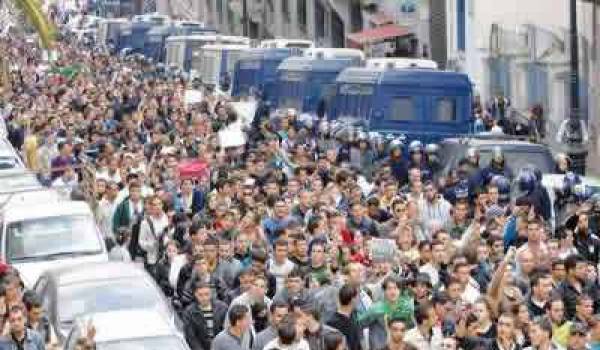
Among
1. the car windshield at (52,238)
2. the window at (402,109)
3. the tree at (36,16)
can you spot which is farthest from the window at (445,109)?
the car windshield at (52,238)

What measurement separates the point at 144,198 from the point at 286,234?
5033 millimetres

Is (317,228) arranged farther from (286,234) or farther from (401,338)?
(401,338)

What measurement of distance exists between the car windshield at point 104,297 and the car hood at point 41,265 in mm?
2331

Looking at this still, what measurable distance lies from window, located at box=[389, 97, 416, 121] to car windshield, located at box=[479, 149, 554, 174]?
A: 790 centimetres

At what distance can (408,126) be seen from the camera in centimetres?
3681

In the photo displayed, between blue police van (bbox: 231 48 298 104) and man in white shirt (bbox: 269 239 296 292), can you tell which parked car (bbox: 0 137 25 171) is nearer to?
man in white shirt (bbox: 269 239 296 292)

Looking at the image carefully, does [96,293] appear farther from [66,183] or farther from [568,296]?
[66,183]

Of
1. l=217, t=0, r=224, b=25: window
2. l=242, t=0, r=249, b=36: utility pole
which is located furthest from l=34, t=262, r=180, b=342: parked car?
l=217, t=0, r=224, b=25: window

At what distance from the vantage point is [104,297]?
61.0 ft

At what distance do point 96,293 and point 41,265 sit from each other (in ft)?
10.4

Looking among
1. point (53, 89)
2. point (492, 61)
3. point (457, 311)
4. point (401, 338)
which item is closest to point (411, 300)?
point (457, 311)

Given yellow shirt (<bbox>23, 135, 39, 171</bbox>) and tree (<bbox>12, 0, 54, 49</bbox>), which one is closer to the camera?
yellow shirt (<bbox>23, 135, 39, 171</bbox>)

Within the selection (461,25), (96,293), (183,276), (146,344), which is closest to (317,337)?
(146,344)

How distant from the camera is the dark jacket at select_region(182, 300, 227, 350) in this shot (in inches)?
674
